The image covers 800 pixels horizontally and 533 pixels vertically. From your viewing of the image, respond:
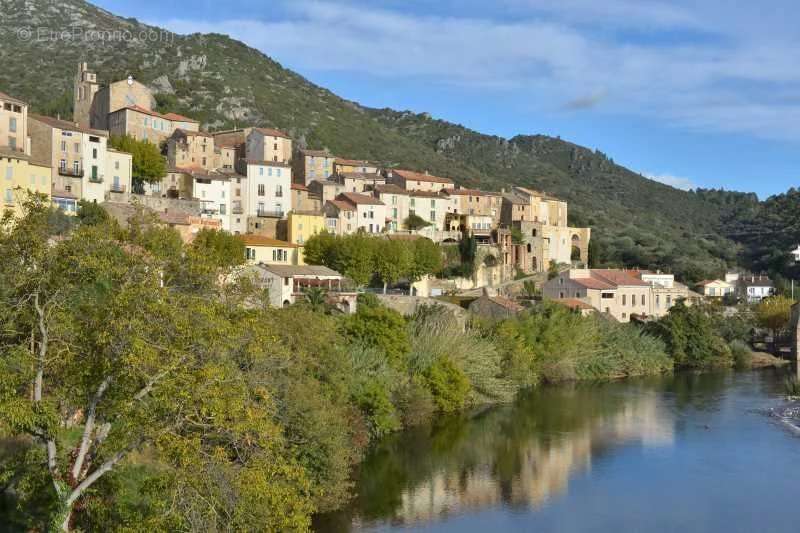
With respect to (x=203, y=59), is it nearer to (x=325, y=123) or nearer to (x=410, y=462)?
(x=325, y=123)

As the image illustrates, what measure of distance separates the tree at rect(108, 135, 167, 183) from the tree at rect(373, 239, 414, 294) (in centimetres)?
1499

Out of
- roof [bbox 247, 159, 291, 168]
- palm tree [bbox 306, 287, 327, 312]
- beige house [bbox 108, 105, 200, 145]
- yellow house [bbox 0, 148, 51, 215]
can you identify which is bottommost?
palm tree [bbox 306, 287, 327, 312]

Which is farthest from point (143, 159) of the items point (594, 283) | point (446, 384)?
point (594, 283)

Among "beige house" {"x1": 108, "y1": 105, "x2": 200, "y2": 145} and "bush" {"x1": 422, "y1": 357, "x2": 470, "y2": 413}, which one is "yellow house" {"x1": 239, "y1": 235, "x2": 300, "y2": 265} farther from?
"bush" {"x1": 422, "y1": 357, "x2": 470, "y2": 413}

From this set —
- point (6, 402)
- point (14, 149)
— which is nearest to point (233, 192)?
point (14, 149)

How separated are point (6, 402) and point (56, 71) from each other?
293 ft

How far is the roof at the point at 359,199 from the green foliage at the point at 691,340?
841 inches

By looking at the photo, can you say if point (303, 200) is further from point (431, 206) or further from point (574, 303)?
point (574, 303)

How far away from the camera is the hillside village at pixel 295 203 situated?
173ft

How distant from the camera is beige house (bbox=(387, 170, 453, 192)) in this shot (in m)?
76.0

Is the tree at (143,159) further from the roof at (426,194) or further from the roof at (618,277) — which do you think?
the roof at (618,277)

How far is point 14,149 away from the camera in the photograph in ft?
159

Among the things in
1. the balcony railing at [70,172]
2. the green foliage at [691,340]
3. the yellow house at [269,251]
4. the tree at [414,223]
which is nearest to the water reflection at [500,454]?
the green foliage at [691,340]

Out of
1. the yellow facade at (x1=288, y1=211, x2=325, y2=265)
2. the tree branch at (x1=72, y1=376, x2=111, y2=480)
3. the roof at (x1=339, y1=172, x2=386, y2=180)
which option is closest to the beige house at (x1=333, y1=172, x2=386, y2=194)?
the roof at (x1=339, y1=172, x2=386, y2=180)
